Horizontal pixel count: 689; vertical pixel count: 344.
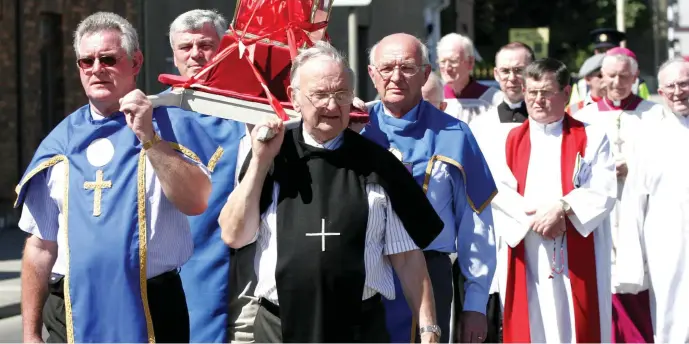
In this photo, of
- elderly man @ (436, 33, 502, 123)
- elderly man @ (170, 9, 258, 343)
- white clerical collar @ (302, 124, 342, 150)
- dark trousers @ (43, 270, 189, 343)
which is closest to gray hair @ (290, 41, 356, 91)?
white clerical collar @ (302, 124, 342, 150)

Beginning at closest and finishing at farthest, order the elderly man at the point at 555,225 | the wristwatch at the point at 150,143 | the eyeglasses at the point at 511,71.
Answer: the wristwatch at the point at 150,143, the elderly man at the point at 555,225, the eyeglasses at the point at 511,71

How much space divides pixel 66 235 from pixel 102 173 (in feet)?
0.82

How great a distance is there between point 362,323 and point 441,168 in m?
1.72

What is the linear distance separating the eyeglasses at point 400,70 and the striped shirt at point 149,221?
1.44 metres

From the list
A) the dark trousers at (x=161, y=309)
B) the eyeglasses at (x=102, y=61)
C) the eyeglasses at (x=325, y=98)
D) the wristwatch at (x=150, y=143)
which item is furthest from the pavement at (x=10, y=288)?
the eyeglasses at (x=325, y=98)

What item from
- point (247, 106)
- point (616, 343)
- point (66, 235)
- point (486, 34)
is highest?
point (486, 34)

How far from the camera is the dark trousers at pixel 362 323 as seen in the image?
561cm

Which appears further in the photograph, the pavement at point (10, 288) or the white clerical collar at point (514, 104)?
the pavement at point (10, 288)

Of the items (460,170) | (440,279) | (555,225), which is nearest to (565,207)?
(555,225)

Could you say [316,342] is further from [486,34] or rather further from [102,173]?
[486,34]

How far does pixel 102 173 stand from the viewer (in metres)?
5.93

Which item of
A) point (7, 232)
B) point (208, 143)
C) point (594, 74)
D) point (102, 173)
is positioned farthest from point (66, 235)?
point (7, 232)

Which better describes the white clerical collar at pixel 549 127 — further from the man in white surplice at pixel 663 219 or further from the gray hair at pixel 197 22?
the gray hair at pixel 197 22

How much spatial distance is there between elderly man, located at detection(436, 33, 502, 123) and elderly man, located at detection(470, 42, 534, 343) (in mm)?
838
